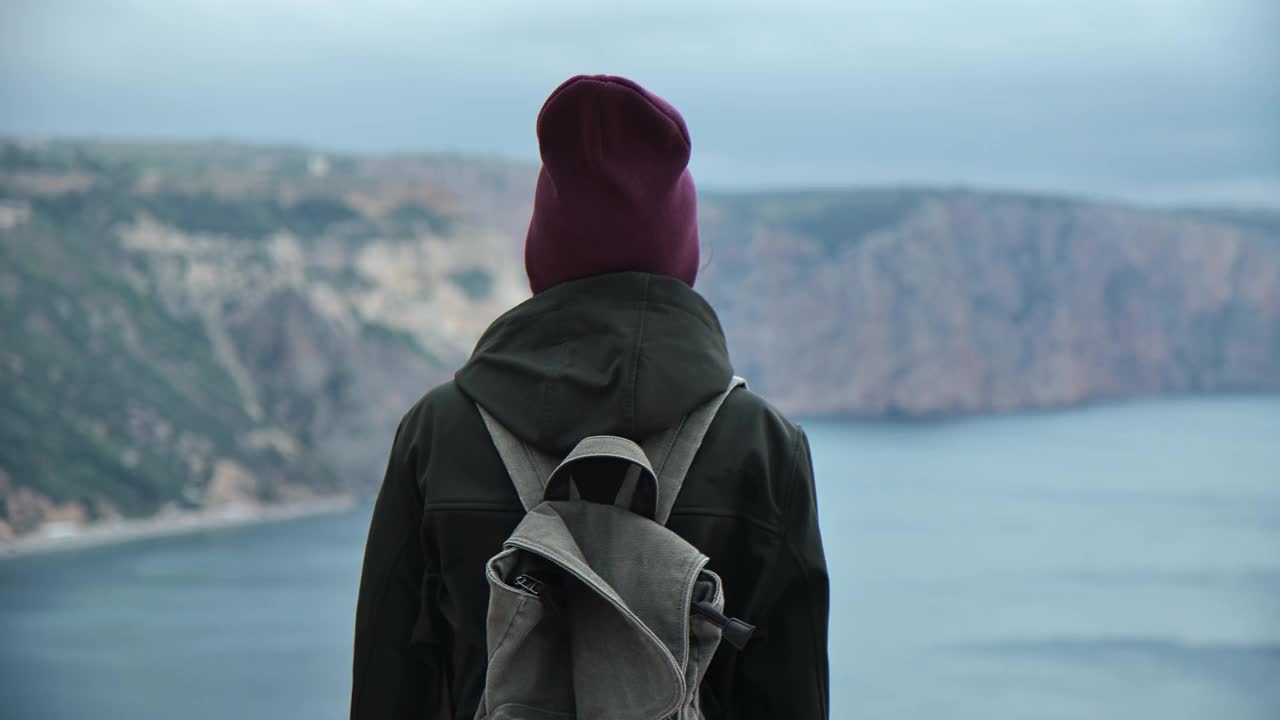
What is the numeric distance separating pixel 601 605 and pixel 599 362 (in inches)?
4.8

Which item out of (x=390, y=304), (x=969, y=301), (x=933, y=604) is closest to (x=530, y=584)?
(x=933, y=604)

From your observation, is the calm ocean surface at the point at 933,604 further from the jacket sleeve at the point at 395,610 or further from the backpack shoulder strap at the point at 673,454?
the backpack shoulder strap at the point at 673,454

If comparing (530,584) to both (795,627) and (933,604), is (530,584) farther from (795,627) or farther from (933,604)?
(933,604)

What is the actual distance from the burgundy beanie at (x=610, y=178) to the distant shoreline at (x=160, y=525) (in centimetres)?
780

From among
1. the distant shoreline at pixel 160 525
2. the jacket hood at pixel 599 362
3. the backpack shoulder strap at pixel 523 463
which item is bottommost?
the distant shoreline at pixel 160 525

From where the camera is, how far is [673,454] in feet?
2.05

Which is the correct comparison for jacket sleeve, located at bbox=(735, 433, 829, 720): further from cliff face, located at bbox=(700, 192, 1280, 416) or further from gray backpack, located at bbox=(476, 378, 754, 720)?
cliff face, located at bbox=(700, 192, 1280, 416)

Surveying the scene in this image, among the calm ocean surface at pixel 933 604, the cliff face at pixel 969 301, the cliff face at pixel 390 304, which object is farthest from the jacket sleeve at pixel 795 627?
the cliff face at pixel 969 301

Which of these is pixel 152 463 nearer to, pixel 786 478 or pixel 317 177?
pixel 317 177

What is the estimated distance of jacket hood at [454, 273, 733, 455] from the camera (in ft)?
2.03

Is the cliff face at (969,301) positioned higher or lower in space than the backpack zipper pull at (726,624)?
lower

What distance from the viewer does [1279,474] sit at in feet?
36.3

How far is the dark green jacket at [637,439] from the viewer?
625 millimetres

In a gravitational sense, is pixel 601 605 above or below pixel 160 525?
Answer: above
